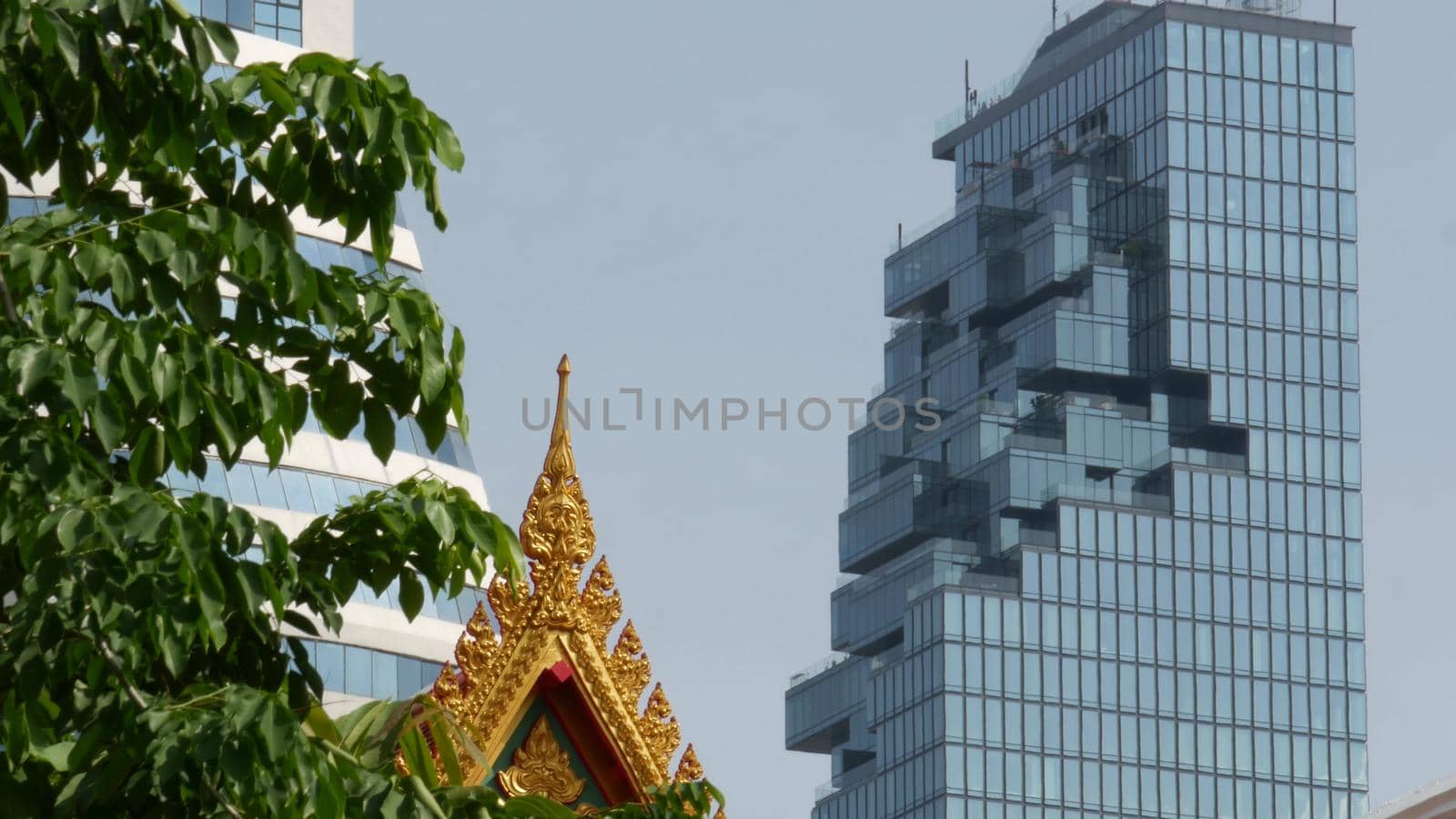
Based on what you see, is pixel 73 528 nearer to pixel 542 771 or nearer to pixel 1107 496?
pixel 542 771

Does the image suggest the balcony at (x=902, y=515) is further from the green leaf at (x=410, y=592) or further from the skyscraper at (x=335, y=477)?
the green leaf at (x=410, y=592)

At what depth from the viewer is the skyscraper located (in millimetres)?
66062

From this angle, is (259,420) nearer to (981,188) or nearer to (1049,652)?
(1049,652)

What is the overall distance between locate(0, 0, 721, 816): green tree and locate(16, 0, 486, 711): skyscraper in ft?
159

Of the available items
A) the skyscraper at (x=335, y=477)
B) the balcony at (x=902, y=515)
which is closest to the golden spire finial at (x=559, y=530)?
the skyscraper at (x=335, y=477)

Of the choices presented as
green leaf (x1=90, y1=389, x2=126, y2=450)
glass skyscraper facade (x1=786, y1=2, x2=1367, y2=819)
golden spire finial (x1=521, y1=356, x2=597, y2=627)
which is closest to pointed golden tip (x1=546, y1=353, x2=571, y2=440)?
golden spire finial (x1=521, y1=356, x2=597, y2=627)

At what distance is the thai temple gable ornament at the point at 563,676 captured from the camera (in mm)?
19781

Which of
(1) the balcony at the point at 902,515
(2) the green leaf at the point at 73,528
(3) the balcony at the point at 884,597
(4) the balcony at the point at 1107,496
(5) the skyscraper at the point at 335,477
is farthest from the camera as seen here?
(1) the balcony at the point at 902,515

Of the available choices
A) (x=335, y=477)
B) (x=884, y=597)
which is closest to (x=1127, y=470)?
(x=884, y=597)

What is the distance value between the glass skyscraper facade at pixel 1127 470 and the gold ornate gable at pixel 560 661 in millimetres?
157559

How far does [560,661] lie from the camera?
65.4 feet

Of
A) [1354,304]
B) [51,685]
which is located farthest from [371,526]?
[1354,304]

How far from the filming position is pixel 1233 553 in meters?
186

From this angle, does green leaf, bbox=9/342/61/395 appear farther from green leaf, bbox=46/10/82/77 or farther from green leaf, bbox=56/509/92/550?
green leaf, bbox=46/10/82/77
